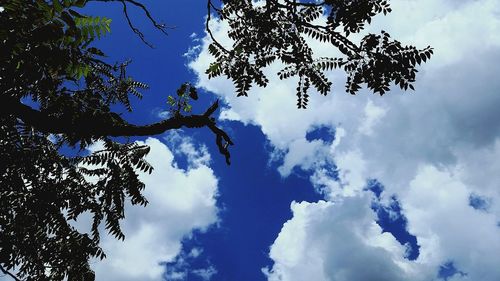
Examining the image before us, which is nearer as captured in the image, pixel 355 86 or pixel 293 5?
pixel 355 86

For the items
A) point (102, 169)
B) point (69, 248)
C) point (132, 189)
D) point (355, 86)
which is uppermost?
point (355, 86)

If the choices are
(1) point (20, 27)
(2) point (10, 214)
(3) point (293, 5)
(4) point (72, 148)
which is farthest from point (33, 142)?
(3) point (293, 5)

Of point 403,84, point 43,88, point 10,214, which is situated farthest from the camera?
point 10,214

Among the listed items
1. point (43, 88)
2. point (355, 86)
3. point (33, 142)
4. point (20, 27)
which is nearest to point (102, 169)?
point (33, 142)

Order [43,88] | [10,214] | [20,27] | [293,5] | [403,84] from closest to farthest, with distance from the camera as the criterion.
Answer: [20,27]
[43,88]
[403,84]
[10,214]
[293,5]

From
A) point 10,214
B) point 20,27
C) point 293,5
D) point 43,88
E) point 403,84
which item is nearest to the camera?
point 20,27

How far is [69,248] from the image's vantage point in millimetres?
5164

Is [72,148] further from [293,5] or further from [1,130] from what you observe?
[293,5]

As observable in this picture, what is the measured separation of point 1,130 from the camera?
4559 millimetres

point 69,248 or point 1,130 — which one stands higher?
point 1,130

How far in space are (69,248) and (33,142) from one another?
1.48 meters

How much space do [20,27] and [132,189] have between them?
2400 millimetres

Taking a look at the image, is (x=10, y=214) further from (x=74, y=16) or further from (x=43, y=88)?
(x=74, y=16)

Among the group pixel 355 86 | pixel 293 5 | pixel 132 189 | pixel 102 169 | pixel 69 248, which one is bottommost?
pixel 69 248
